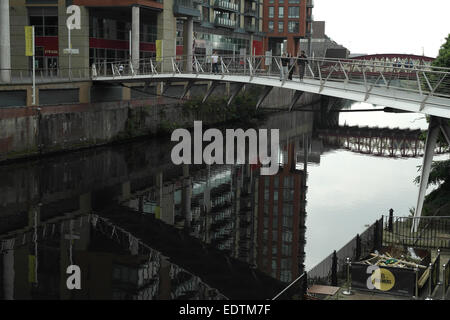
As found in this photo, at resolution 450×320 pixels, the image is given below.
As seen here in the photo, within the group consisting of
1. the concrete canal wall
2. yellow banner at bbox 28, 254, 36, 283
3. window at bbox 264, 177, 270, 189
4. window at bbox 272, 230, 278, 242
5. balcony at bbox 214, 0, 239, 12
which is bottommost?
window at bbox 272, 230, 278, 242

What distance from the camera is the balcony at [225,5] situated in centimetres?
8631

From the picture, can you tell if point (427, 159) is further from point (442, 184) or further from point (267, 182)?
point (267, 182)

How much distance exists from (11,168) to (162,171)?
989 centimetres

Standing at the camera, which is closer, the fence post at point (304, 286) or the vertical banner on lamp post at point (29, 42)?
the fence post at point (304, 286)

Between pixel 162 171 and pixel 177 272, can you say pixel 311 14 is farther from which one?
pixel 177 272

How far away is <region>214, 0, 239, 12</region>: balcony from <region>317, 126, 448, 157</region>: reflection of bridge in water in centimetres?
2509

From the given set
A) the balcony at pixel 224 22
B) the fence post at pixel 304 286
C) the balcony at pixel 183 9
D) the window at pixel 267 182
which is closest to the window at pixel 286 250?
Result: the fence post at pixel 304 286

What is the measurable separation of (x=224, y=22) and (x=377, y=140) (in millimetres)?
34343

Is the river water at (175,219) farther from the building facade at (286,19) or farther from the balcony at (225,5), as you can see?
the building facade at (286,19)

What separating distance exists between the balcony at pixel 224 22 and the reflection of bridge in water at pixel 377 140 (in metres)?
24.0

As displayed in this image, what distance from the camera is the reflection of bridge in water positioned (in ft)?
186

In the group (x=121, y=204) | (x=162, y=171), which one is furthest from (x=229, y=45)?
(x=121, y=204)

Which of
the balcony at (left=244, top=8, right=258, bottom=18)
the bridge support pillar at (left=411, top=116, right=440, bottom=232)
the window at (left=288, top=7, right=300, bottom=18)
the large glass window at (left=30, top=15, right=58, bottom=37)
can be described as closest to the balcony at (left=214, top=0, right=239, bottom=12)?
the balcony at (left=244, top=8, right=258, bottom=18)

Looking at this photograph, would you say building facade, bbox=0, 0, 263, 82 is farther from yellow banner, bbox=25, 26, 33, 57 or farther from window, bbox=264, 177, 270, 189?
window, bbox=264, 177, 270, 189
